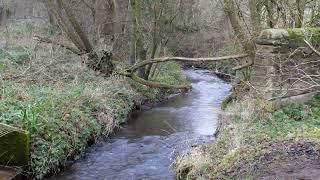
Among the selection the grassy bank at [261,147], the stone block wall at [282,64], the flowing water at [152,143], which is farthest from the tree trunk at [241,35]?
the grassy bank at [261,147]

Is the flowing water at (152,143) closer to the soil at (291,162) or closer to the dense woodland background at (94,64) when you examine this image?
the dense woodland background at (94,64)

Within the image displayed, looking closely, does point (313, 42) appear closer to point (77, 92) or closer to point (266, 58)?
point (266, 58)

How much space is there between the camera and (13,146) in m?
8.29

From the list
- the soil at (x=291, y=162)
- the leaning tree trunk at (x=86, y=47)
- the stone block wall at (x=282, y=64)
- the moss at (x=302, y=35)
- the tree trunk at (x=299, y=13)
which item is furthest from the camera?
the leaning tree trunk at (x=86, y=47)

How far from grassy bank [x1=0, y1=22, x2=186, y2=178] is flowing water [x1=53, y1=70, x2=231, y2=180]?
1.48 ft

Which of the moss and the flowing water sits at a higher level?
the moss

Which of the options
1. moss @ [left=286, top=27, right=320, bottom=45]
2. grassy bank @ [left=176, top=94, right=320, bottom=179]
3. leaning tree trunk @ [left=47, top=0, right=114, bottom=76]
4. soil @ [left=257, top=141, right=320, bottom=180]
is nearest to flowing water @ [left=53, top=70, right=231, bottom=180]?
grassy bank @ [left=176, top=94, right=320, bottom=179]

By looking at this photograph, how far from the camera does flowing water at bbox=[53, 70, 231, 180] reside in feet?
30.2

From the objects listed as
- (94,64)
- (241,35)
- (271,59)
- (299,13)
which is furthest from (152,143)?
(94,64)

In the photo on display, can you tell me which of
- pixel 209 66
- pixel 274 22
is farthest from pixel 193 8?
pixel 274 22

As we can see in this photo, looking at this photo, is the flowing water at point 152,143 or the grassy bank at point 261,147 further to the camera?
the flowing water at point 152,143

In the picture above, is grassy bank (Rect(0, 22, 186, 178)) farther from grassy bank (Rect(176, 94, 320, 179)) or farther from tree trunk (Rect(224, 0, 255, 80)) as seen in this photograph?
tree trunk (Rect(224, 0, 255, 80))

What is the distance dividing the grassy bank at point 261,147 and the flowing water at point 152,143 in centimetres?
92

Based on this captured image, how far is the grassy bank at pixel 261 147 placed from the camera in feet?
23.3
